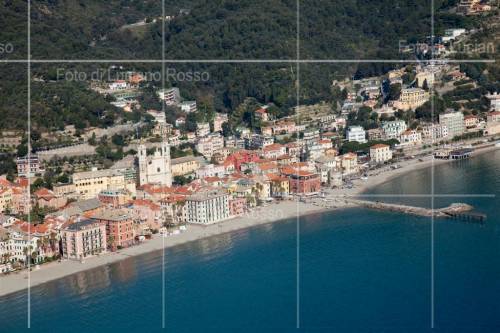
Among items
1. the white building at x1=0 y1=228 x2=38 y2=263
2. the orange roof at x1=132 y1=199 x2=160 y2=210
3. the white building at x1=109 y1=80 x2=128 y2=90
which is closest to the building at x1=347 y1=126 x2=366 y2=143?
the white building at x1=109 y1=80 x2=128 y2=90

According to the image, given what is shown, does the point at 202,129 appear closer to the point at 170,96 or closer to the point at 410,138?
the point at 170,96

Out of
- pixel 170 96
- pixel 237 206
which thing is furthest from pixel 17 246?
pixel 170 96

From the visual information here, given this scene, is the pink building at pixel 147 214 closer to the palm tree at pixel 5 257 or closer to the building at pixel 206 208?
the building at pixel 206 208

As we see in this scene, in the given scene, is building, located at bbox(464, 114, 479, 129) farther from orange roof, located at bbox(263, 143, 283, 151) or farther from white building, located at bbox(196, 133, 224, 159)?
white building, located at bbox(196, 133, 224, 159)

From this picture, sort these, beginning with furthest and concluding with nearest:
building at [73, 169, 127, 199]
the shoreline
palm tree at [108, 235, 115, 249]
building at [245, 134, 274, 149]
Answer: building at [245, 134, 274, 149], building at [73, 169, 127, 199], palm tree at [108, 235, 115, 249], the shoreline

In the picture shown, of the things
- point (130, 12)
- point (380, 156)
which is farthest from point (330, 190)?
point (130, 12)

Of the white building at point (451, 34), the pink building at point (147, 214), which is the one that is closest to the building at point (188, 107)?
the white building at point (451, 34)
